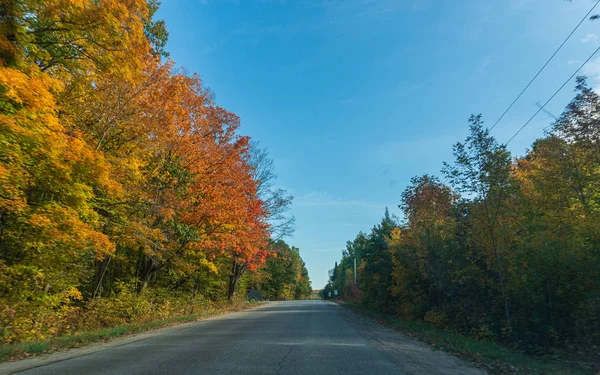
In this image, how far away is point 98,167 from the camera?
9.81 meters

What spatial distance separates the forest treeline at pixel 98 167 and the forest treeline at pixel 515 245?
1040 centimetres

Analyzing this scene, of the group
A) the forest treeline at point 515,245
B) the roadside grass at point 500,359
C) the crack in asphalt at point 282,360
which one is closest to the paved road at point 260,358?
the crack in asphalt at point 282,360

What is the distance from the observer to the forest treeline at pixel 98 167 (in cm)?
835

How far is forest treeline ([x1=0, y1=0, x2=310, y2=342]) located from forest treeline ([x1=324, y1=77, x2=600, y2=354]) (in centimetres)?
1040

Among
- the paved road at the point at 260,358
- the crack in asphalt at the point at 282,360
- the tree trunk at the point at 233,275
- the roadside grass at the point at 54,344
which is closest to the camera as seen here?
the crack in asphalt at the point at 282,360

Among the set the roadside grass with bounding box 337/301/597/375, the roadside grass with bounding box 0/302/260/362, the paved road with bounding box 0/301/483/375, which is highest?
the roadside grass with bounding box 337/301/597/375

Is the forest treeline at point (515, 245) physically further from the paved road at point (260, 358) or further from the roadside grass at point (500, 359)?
the paved road at point (260, 358)

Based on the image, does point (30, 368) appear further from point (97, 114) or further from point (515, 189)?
point (515, 189)

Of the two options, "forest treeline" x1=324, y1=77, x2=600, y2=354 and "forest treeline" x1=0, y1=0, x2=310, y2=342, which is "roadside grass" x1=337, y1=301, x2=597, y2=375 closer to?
"forest treeline" x1=324, y1=77, x2=600, y2=354

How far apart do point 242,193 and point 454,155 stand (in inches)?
→ 501

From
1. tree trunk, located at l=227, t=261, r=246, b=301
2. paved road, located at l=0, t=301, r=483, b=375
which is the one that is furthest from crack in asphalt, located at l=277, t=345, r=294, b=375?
tree trunk, located at l=227, t=261, r=246, b=301

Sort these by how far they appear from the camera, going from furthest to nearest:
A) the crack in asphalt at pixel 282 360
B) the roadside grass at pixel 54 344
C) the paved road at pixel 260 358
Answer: the roadside grass at pixel 54 344
the paved road at pixel 260 358
the crack in asphalt at pixel 282 360

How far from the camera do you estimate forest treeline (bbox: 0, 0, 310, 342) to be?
8.35 meters

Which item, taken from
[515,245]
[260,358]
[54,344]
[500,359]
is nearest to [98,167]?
[54,344]
